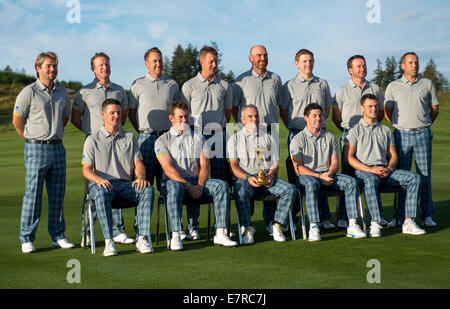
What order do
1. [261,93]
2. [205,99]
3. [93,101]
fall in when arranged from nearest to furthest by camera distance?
[93,101] < [205,99] < [261,93]

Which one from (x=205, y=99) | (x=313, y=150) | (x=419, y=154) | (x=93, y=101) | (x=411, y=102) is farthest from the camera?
(x=419, y=154)

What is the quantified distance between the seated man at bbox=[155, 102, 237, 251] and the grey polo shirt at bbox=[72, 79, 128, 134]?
81cm

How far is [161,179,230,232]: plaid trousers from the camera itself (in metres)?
6.73

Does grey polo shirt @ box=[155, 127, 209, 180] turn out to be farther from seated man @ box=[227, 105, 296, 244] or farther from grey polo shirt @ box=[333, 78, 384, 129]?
grey polo shirt @ box=[333, 78, 384, 129]

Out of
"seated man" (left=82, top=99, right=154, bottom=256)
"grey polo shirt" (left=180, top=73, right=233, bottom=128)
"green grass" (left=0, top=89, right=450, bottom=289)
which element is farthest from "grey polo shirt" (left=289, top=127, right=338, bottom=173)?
"seated man" (left=82, top=99, right=154, bottom=256)

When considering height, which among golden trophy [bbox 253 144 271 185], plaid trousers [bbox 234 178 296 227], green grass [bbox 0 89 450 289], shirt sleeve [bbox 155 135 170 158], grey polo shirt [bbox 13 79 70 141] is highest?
grey polo shirt [bbox 13 79 70 141]

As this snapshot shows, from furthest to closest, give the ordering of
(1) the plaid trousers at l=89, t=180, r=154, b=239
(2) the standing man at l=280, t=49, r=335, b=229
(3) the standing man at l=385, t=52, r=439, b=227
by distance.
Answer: (3) the standing man at l=385, t=52, r=439, b=227, (2) the standing man at l=280, t=49, r=335, b=229, (1) the plaid trousers at l=89, t=180, r=154, b=239

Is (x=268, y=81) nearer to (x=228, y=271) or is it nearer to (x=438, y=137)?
(x=228, y=271)

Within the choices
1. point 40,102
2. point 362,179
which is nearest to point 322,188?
point 362,179

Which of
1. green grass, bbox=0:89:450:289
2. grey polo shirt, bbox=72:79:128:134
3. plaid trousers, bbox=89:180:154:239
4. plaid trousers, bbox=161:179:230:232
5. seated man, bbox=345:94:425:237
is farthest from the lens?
seated man, bbox=345:94:425:237

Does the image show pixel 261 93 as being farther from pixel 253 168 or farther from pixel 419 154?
pixel 419 154

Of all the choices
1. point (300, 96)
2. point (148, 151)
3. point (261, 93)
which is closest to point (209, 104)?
point (261, 93)

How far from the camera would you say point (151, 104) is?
7.59m

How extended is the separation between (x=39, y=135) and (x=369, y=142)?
404cm
